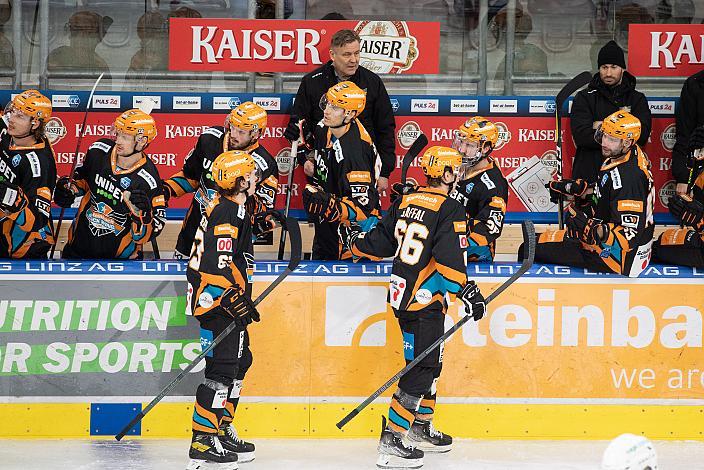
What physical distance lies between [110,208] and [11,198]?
1.92 ft

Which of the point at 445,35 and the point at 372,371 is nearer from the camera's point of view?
the point at 372,371

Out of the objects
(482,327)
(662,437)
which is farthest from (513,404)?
(662,437)

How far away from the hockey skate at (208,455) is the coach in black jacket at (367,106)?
88.4 inches

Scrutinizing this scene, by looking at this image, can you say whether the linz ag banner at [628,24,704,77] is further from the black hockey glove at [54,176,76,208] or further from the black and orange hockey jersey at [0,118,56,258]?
the black and orange hockey jersey at [0,118,56,258]

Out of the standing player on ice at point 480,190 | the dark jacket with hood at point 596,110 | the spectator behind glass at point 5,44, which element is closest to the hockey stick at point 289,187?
the standing player on ice at point 480,190

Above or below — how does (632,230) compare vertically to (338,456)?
above

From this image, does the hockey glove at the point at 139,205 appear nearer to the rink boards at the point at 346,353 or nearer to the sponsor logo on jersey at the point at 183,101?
the rink boards at the point at 346,353

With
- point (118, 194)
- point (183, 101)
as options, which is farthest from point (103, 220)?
point (183, 101)

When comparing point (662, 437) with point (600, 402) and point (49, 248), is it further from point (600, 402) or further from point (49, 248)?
point (49, 248)

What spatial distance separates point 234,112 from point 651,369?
2.89 meters

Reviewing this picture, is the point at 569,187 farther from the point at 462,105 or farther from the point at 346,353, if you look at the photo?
the point at 346,353

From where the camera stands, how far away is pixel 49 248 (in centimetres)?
732

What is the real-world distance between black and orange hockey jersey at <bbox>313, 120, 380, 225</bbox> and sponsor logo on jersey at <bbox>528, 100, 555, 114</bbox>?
154 centimetres

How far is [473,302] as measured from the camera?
20.1 ft
